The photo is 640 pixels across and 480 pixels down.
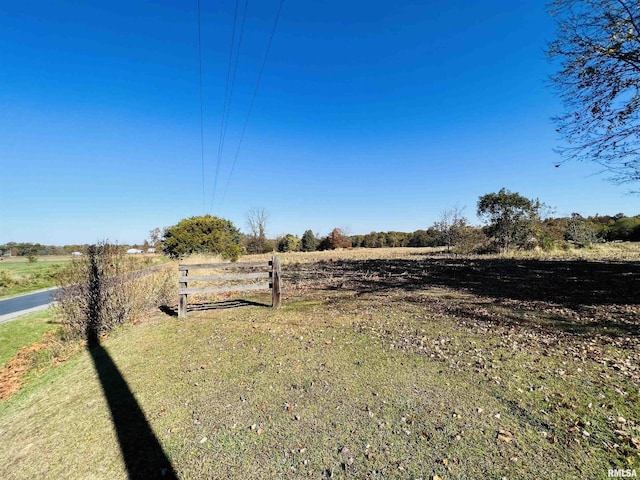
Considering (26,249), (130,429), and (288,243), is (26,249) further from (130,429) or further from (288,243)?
(130,429)

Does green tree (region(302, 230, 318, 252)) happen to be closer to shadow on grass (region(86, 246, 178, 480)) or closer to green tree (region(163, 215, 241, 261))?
green tree (region(163, 215, 241, 261))

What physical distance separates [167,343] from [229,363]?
2131 mm

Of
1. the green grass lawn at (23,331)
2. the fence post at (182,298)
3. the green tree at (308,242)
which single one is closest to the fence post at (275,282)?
the fence post at (182,298)

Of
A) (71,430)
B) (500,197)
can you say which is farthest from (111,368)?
(500,197)

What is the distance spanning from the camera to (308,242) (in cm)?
6512

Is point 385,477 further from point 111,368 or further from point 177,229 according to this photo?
point 177,229

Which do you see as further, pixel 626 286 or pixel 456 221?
pixel 456 221

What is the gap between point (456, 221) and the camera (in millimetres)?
34062

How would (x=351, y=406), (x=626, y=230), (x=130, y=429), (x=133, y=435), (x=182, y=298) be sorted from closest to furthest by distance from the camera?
(x=133, y=435), (x=130, y=429), (x=351, y=406), (x=182, y=298), (x=626, y=230)

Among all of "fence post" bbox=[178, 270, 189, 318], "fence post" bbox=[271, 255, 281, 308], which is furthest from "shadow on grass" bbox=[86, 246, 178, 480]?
"fence post" bbox=[271, 255, 281, 308]

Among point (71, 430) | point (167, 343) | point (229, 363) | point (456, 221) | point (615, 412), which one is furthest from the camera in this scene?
point (456, 221)

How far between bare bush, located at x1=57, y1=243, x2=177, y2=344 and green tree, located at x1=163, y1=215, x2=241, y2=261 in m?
16.5

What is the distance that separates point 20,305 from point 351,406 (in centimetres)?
1870

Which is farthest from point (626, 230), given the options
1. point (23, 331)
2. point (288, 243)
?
point (23, 331)
